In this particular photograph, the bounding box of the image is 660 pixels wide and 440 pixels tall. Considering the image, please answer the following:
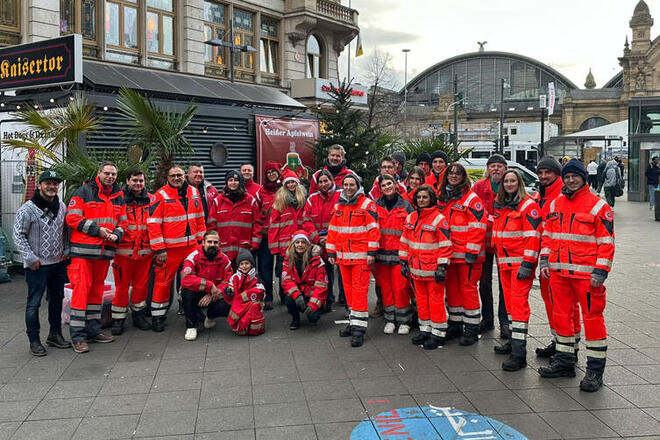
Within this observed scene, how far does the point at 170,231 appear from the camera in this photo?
750cm

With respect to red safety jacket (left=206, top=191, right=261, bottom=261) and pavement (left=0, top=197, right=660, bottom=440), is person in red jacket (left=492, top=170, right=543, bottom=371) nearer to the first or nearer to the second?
pavement (left=0, top=197, right=660, bottom=440)

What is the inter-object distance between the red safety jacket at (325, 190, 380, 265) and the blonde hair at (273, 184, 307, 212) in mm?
1190

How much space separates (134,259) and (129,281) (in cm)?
A: 33

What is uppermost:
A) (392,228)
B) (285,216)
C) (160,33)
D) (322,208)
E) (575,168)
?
(160,33)

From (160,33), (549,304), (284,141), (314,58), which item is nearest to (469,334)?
(549,304)

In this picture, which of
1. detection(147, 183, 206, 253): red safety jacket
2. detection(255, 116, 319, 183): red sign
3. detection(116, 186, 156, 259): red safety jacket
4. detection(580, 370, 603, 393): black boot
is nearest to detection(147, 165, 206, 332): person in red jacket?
detection(147, 183, 206, 253): red safety jacket

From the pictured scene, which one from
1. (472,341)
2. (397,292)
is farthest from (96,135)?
(472,341)

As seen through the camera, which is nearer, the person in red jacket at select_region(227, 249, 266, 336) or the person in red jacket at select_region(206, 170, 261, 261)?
the person in red jacket at select_region(227, 249, 266, 336)

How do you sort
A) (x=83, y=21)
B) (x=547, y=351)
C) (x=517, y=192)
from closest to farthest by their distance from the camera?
1. (x=517, y=192)
2. (x=547, y=351)
3. (x=83, y=21)

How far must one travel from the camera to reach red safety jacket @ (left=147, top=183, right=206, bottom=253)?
24.3 feet

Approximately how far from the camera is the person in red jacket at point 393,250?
7.39 meters

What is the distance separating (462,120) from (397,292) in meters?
86.7

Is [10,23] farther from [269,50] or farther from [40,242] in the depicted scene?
[40,242]

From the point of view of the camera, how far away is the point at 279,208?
27.1 ft
